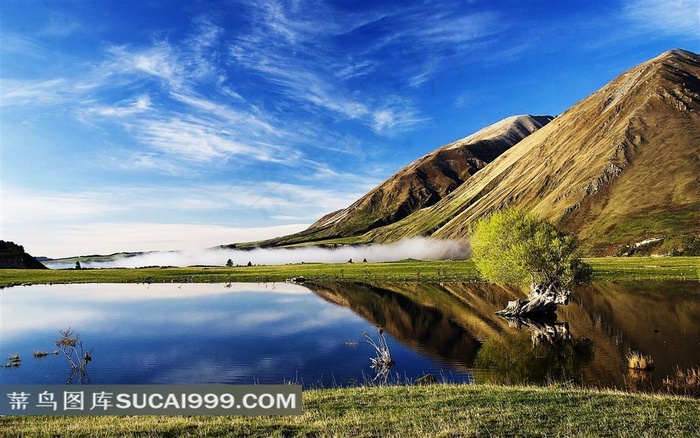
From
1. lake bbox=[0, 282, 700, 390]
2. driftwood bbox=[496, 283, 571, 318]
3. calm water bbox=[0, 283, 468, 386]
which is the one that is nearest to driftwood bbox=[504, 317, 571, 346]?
lake bbox=[0, 282, 700, 390]

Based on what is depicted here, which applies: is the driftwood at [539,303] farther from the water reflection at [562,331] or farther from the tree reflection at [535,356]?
the tree reflection at [535,356]

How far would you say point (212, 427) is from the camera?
22578 millimetres

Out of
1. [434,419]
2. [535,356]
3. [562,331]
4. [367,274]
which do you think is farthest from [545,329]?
[367,274]

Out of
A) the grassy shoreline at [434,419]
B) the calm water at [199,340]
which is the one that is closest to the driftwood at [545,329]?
the calm water at [199,340]

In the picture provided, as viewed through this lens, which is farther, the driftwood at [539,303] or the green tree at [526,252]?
the driftwood at [539,303]

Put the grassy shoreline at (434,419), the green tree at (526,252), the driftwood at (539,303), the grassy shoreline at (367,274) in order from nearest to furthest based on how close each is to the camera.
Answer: the grassy shoreline at (434,419), the green tree at (526,252), the driftwood at (539,303), the grassy shoreline at (367,274)

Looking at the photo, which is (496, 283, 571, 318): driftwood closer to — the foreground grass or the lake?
the lake

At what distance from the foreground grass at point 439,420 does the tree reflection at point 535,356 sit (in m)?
13.4

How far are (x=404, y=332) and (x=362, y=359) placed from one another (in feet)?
57.5

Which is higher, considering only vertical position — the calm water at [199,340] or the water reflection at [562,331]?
the calm water at [199,340]

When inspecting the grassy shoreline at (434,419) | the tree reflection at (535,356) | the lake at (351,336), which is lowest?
the tree reflection at (535,356)

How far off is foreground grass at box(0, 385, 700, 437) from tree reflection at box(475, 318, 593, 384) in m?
13.4

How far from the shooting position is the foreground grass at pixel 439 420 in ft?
68.6

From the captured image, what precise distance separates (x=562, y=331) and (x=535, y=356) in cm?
1404
